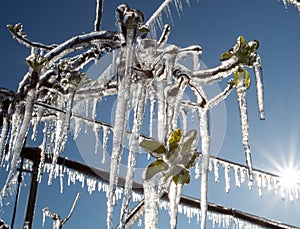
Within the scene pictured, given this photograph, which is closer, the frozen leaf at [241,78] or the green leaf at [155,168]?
the green leaf at [155,168]

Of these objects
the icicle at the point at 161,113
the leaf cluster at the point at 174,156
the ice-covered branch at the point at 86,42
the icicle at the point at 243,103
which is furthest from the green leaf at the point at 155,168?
the ice-covered branch at the point at 86,42

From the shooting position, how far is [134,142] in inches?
33.3

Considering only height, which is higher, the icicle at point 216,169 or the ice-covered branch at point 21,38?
the icicle at point 216,169

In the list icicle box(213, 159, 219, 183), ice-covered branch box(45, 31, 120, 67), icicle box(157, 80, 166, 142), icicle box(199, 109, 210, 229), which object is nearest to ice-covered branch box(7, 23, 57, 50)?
ice-covered branch box(45, 31, 120, 67)

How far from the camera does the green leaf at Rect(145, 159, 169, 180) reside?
0.76 meters

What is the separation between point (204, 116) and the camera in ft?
3.50

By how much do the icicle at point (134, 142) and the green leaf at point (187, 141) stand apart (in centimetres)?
11

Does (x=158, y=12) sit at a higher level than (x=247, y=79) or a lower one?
higher

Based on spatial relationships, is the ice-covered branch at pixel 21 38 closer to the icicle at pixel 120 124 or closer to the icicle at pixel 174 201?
the icicle at pixel 120 124

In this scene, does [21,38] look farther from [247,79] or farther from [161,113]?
[247,79]

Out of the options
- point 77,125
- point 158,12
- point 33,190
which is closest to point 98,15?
point 158,12

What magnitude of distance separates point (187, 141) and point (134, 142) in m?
0.13

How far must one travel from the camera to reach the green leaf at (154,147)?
748mm

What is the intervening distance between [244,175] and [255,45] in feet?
9.52
